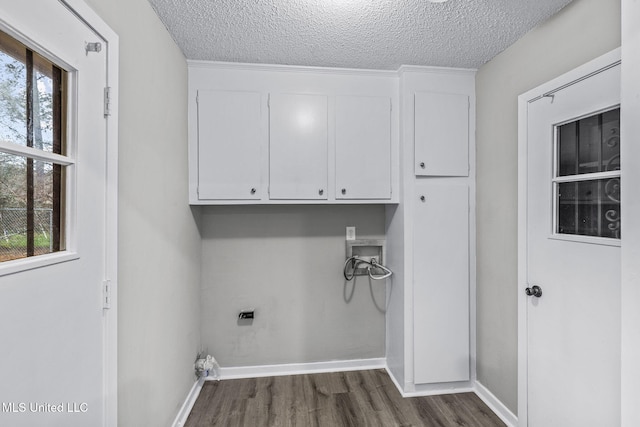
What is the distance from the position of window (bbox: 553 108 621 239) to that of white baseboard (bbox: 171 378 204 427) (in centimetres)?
241

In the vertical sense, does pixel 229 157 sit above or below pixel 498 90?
below

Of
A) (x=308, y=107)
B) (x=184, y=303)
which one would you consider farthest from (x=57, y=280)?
(x=308, y=107)

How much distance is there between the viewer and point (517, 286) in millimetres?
1953

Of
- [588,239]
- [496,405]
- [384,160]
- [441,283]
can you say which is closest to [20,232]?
[384,160]

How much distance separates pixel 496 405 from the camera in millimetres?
2131

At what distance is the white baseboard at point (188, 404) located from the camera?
1.96 m

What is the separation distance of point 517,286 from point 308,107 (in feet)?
5.91

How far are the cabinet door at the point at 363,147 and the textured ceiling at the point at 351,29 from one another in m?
0.28

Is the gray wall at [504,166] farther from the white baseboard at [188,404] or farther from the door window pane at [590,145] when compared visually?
the white baseboard at [188,404]

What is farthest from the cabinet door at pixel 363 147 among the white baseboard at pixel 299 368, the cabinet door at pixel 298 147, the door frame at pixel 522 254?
the white baseboard at pixel 299 368

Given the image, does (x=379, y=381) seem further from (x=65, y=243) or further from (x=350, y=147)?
(x=65, y=243)

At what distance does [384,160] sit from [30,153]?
78.1 inches

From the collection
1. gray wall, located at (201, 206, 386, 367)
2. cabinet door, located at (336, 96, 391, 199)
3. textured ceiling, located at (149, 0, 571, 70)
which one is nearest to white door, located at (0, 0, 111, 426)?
textured ceiling, located at (149, 0, 571, 70)

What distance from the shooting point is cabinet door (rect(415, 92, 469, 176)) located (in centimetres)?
230
